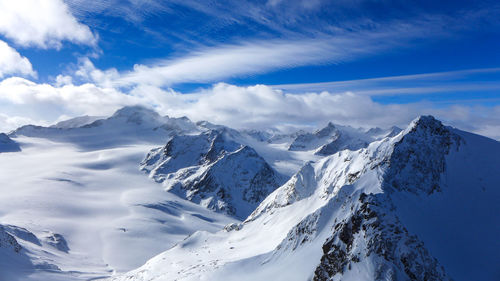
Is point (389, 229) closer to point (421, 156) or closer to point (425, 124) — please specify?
point (421, 156)

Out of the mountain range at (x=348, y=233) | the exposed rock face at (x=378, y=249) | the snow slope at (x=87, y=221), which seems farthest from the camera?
the snow slope at (x=87, y=221)

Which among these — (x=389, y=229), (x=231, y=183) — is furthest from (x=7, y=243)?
(x=231, y=183)

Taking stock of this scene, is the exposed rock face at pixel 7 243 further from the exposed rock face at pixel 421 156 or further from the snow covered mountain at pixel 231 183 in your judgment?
the snow covered mountain at pixel 231 183

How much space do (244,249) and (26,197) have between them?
129 metres

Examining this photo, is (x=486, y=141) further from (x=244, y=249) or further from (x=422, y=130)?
(x=244, y=249)

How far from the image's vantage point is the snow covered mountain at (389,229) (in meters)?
24.0

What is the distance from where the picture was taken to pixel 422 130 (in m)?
45.8

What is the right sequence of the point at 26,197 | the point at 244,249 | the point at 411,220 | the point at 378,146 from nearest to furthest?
1. the point at 411,220
2. the point at 244,249
3. the point at 378,146
4. the point at 26,197

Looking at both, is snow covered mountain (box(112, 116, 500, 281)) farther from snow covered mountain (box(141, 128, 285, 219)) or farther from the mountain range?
snow covered mountain (box(141, 128, 285, 219))

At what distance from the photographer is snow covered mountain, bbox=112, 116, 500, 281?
2405 cm

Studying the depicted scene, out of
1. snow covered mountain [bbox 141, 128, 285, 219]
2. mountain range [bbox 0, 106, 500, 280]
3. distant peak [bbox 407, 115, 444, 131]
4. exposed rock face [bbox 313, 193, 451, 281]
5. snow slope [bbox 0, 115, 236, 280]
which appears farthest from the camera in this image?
snow covered mountain [bbox 141, 128, 285, 219]

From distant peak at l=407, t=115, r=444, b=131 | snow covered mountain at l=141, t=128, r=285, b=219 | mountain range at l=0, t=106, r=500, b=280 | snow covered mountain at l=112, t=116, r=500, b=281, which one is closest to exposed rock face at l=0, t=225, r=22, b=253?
mountain range at l=0, t=106, r=500, b=280

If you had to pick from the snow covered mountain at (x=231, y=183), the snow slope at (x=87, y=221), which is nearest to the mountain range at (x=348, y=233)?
the snow slope at (x=87, y=221)

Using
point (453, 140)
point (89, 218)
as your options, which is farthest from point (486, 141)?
point (89, 218)
